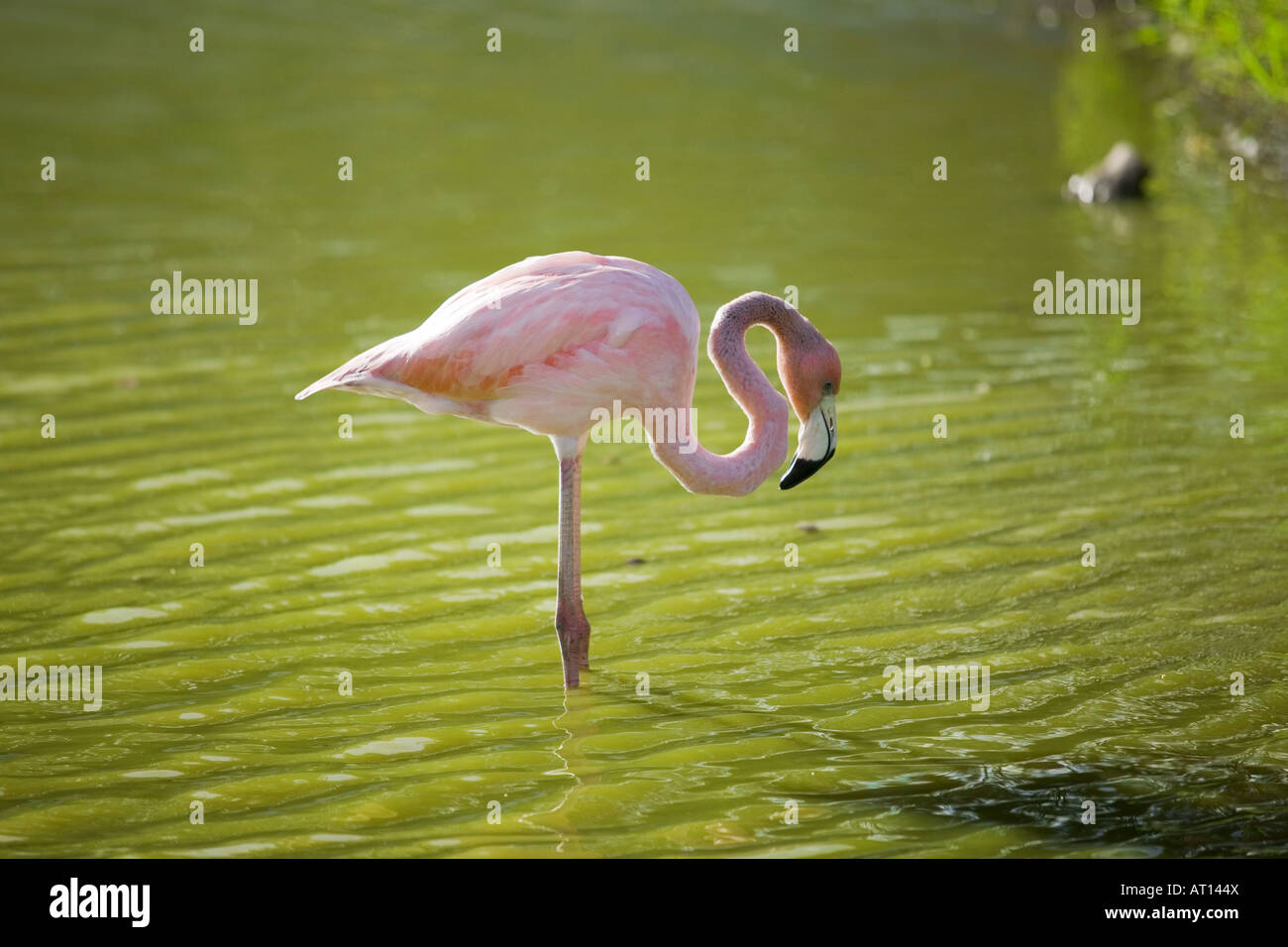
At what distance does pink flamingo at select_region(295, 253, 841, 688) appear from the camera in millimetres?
5105

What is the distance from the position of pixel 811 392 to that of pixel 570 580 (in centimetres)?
107

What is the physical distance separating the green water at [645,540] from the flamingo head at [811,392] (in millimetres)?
757

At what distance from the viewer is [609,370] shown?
510 centimetres

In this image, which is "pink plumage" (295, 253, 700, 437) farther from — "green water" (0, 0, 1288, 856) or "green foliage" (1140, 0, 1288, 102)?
"green foliage" (1140, 0, 1288, 102)

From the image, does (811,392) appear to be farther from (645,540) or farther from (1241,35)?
(1241,35)

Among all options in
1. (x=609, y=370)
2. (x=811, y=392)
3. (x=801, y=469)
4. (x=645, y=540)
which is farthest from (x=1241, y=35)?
(x=609, y=370)

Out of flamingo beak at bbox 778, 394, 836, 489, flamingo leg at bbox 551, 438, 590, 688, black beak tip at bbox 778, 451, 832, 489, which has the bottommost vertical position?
flamingo leg at bbox 551, 438, 590, 688

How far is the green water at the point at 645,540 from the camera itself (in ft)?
14.6

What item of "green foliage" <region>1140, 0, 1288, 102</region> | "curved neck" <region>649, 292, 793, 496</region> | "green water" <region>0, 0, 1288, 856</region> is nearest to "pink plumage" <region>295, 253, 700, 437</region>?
"curved neck" <region>649, 292, 793, 496</region>

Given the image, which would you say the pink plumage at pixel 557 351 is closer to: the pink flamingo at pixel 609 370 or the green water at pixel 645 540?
the pink flamingo at pixel 609 370

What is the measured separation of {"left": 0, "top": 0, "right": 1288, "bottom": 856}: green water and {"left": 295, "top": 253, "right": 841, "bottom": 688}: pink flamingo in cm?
73

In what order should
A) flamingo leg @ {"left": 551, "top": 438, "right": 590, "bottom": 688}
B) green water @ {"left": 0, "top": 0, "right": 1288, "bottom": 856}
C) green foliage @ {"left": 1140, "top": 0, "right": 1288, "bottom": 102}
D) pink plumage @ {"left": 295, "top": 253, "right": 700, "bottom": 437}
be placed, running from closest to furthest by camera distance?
green water @ {"left": 0, "top": 0, "right": 1288, "bottom": 856}, pink plumage @ {"left": 295, "top": 253, "right": 700, "bottom": 437}, flamingo leg @ {"left": 551, "top": 438, "right": 590, "bottom": 688}, green foliage @ {"left": 1140, "top": 0, "right": 1288, "bottom": 102}

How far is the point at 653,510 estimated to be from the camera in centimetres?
680

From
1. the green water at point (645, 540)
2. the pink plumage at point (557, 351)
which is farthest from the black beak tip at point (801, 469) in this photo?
the green water at point (645, 540)
